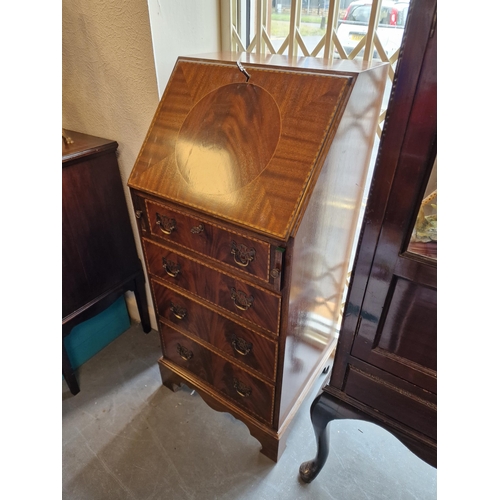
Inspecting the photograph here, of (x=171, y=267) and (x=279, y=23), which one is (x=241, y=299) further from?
(x=279, y=23)

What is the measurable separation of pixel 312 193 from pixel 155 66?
0.68 m

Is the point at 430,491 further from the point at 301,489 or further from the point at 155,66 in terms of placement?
the point at 155,66

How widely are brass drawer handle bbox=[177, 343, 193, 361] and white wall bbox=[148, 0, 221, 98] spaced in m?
0.85

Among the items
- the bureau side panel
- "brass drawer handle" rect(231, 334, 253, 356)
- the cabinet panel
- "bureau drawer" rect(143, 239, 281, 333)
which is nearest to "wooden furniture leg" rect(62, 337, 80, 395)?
"bureau drawer" rect(143, 239, 281, 333)

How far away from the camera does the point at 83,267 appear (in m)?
1.37

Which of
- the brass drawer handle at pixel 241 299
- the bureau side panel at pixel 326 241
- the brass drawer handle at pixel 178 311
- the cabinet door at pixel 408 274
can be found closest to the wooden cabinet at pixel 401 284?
the cabinet door at pixel 408 274

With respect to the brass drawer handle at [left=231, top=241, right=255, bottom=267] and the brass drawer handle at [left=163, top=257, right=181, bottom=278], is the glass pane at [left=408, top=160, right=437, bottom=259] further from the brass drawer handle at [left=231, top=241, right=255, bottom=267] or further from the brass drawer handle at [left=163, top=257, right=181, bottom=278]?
the brass drawer handle at [left=163, top=257, right=181, bottom=278]

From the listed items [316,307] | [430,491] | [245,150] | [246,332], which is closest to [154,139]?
[245,150]

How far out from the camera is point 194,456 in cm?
129

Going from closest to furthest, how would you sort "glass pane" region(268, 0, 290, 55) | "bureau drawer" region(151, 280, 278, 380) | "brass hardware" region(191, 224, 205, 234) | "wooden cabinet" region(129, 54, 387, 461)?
"wooden cabinet" region(129, 54, 387, 461) → "brass hardware" region(191, 224, 205, 234) → "bureau drawer" region(151, 280, 278, 380) → "glass pane" region(268, 0, 290, 55)

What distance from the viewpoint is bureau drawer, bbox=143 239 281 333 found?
3.03ft

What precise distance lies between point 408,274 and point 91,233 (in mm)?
1121

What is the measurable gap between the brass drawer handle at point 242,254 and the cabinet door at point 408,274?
10.6 inches
